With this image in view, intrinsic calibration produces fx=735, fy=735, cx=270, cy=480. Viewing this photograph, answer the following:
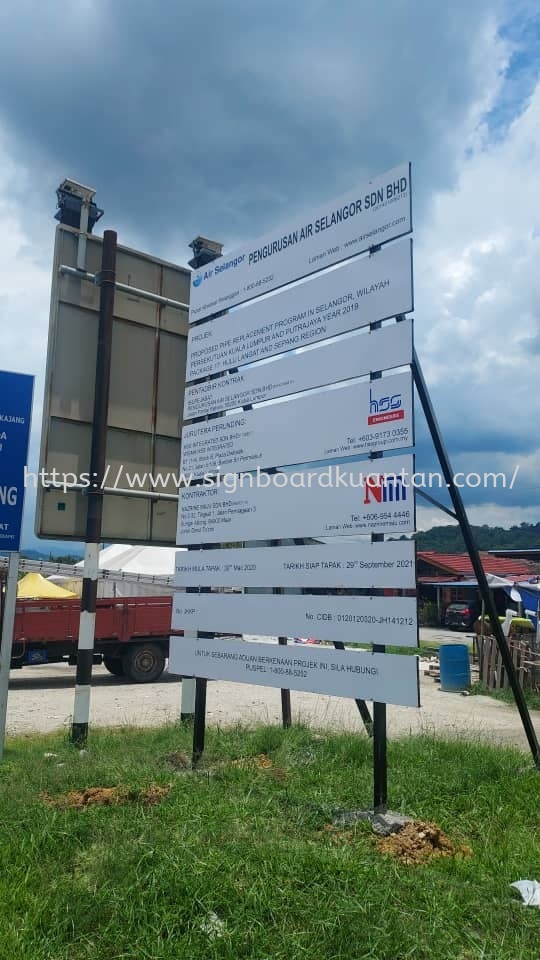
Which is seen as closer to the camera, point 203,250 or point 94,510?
point 94,510

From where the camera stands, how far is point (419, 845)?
4027 mm

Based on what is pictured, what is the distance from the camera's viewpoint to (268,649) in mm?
5547

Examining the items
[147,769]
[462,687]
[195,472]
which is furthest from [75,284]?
[462,687]

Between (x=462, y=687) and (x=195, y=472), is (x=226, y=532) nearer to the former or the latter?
(x=195, y=472)

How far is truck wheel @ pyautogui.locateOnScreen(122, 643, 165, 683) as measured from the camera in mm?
16797

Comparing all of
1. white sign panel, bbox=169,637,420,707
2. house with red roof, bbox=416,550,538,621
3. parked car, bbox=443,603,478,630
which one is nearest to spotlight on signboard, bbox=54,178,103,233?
white sign panel, bbox=169,637,420,707

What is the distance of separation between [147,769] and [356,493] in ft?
8.57

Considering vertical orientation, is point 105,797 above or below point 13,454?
below

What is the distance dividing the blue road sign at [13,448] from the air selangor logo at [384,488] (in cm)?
407

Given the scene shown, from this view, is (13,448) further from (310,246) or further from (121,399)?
(310,246)

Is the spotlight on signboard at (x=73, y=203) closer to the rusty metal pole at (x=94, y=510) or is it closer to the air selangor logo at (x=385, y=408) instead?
the rusty metal pole at (x=94, y=510)

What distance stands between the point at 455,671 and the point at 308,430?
11149 mm

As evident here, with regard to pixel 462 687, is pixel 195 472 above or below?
above

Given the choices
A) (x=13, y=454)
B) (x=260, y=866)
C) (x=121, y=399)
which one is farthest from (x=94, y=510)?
(x=260, y=866)
